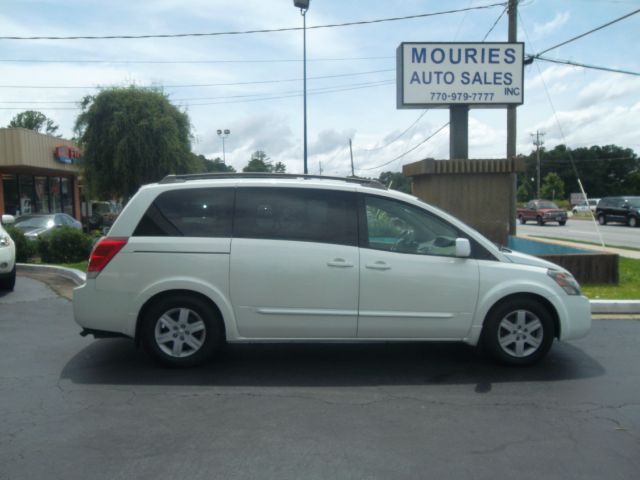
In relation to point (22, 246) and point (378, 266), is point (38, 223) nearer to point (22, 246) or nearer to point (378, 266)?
point (22, 246)

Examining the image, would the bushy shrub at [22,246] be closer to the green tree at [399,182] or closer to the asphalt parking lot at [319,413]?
the asphalt parking lot at [319,413]

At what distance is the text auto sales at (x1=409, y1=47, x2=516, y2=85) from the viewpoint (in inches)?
449

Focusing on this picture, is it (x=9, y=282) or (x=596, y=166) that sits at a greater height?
(x=596, y=166)

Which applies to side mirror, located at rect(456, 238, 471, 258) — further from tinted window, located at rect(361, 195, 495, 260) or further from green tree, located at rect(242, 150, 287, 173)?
green tree, located at rect(242, 150, 287, 173)

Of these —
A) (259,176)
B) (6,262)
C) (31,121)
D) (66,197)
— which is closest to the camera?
(259,176)

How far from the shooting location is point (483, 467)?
3.66 metres

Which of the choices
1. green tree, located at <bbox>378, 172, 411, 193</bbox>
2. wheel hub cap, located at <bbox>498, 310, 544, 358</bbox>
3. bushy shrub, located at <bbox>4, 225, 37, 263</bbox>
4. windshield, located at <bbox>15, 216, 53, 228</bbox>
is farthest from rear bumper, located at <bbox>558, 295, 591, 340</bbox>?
windshield, located at <bbox>15, 216, 53, 228</bbox>

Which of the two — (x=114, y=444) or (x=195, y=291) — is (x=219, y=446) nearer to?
(x=114, y=444)

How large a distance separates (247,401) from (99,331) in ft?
5.63

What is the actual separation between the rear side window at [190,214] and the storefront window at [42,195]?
2677cm

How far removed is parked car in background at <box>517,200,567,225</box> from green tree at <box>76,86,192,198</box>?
2657 centimetres

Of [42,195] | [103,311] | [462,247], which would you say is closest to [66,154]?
[42,195]

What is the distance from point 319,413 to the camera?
4.53m

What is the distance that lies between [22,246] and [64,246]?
1.26 m
